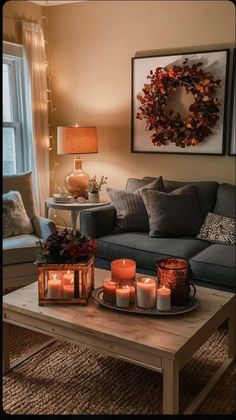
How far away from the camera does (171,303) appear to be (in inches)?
68.7

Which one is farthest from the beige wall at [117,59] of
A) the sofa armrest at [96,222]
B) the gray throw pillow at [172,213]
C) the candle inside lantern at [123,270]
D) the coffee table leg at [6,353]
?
the coffee table leg at [6,353]

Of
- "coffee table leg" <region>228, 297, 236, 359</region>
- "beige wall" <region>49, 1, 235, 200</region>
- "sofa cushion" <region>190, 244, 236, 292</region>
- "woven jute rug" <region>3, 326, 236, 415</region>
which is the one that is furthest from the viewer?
"beige wall" <region>49, 1, 235, 200</region>

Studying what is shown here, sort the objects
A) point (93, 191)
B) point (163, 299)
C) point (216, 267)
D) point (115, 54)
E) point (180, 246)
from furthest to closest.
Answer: point (115, 54) < point (93, 191) < point (180, 246) < point (216, 267) < point (163, 299)

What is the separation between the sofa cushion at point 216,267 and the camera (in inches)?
89.4

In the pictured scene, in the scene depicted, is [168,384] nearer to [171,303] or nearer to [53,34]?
[171,303]

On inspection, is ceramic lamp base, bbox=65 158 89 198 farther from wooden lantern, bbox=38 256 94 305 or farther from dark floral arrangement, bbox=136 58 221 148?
wooden lantern, bbox=38 256 94 305

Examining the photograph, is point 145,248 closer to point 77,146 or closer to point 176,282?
point 176,282

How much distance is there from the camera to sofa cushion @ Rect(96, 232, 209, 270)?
2.51m

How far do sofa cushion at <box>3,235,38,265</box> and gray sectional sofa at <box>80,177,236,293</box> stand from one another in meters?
0.39

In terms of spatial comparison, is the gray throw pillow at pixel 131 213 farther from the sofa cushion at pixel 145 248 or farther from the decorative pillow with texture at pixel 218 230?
the decorative pillow with texture at pixel 218 230

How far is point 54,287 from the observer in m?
1.78

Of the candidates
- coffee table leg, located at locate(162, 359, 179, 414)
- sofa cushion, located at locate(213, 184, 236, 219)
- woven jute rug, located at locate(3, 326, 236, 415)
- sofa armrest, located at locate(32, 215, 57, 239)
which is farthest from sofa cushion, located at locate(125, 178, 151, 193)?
coffee table leg, located at locate(162, 359, 179, 414)

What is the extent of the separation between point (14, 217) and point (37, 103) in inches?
48.3

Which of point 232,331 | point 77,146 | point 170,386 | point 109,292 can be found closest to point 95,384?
point 109,292
